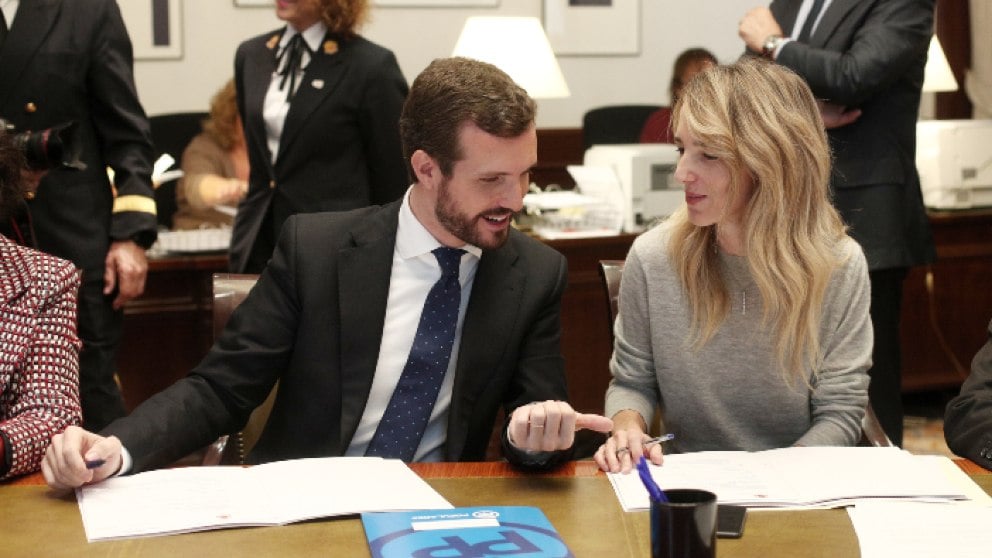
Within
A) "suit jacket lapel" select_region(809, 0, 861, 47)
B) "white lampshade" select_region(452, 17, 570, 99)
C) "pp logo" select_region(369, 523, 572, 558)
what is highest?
"suit jacket lapel" select_region(809, 0, 861, 47)

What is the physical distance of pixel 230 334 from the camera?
2.31 m

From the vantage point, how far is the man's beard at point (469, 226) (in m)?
2.26

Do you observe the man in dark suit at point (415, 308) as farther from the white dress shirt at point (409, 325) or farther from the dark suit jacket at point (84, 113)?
the dark suit jacket at point (84, 113)

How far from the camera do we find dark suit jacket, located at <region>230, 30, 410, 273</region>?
3.56m

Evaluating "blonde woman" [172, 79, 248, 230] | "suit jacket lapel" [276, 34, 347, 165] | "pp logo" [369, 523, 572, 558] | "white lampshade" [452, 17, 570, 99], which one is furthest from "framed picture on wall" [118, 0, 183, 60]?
"pp logo" [369, 523, 572, 558]

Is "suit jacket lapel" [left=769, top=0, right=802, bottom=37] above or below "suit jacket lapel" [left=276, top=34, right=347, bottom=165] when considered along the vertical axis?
above

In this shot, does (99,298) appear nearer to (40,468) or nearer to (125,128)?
(125,128)

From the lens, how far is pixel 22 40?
297 centimetres

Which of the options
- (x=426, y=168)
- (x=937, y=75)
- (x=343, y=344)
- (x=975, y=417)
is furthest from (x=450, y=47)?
(x=975, y=417)

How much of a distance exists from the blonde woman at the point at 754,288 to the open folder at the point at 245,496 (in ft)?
1.87

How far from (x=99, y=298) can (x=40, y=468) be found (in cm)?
115

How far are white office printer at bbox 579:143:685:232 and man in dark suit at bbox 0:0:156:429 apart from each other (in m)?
1.92

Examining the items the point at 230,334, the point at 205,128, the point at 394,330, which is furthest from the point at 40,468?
the point at 205,128

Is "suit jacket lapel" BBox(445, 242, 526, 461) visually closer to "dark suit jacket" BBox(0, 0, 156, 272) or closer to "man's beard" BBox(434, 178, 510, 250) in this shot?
"man's beard" BBox(434, 178, 510, 250)
